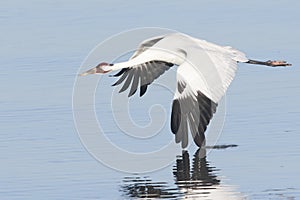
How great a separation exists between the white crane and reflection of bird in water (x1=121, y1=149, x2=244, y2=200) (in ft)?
0.89

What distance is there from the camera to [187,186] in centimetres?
1119

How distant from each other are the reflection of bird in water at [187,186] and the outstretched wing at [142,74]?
7.70 ft

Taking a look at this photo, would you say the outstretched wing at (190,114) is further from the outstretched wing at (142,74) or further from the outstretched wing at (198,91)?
the outstretched wing at (142,74)

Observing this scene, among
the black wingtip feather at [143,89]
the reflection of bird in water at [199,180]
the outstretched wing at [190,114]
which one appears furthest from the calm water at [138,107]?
the outstretched wing at [190,114]

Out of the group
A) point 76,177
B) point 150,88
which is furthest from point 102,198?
point 150,88

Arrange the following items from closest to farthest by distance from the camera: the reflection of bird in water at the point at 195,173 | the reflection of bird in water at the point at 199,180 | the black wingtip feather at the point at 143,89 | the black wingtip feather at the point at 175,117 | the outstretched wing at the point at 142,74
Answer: the reflection of bird in water at the point at 199,180, the reflection of bird in water at the point at 195,173, the black wingtip feather at the point at 175,117, the outstretched wing at the point at 142,74, the black wingtip feather at the point at 143,89

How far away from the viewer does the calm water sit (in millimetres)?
11289

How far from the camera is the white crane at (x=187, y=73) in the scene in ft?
39.3

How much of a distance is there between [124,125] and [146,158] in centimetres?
151

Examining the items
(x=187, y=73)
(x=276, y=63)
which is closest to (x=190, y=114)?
(x=187, y=73)

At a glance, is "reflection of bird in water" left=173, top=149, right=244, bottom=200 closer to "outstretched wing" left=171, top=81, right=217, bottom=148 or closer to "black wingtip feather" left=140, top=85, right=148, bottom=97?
"outstretched wing" left=171, top=81, right=217, bottom=148

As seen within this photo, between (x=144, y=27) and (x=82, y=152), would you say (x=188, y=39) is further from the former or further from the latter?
(x=144, y=27)

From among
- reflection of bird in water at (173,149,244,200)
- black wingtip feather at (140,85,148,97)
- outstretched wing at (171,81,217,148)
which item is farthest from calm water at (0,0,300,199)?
outstretched wing at (171,81,217,148)

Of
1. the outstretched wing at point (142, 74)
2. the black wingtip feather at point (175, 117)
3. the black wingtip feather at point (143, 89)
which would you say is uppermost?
the outstretched wing at point (142, 74)
